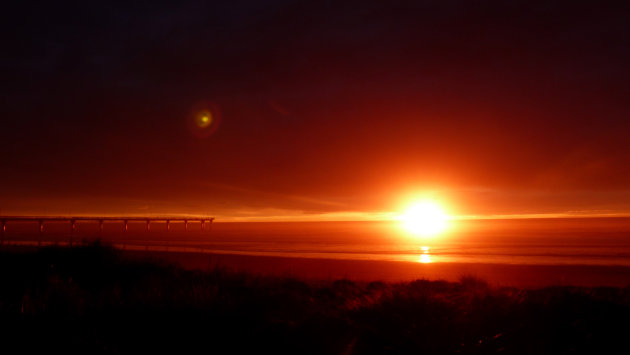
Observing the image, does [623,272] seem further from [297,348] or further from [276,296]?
[297,348]

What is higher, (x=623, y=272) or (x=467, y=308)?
(x=467, y=308)

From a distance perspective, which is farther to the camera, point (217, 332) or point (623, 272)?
point (623, 272)

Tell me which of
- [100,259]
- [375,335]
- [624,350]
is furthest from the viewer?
[100,259]

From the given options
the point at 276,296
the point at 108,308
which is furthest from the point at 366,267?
the point at 108,308

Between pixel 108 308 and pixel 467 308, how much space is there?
A: 6332 millimetres

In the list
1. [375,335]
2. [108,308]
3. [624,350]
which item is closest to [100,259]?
[108,308]

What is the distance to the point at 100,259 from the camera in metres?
17.3

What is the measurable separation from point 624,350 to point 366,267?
2287 cm

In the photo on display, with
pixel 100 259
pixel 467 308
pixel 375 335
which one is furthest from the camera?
pixel 100 259

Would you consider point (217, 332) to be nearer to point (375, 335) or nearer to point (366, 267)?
point (375, 335)

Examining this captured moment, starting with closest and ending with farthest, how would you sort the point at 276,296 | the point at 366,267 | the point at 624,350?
the point at 624,350
the point at 276,296
the point at 366,267

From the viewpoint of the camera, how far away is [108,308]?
9062 millimetres

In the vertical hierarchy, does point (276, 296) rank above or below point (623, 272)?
above

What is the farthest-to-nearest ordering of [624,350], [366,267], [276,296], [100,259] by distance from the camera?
[366,267] → [100,259] → [276,296] → [624,350]
